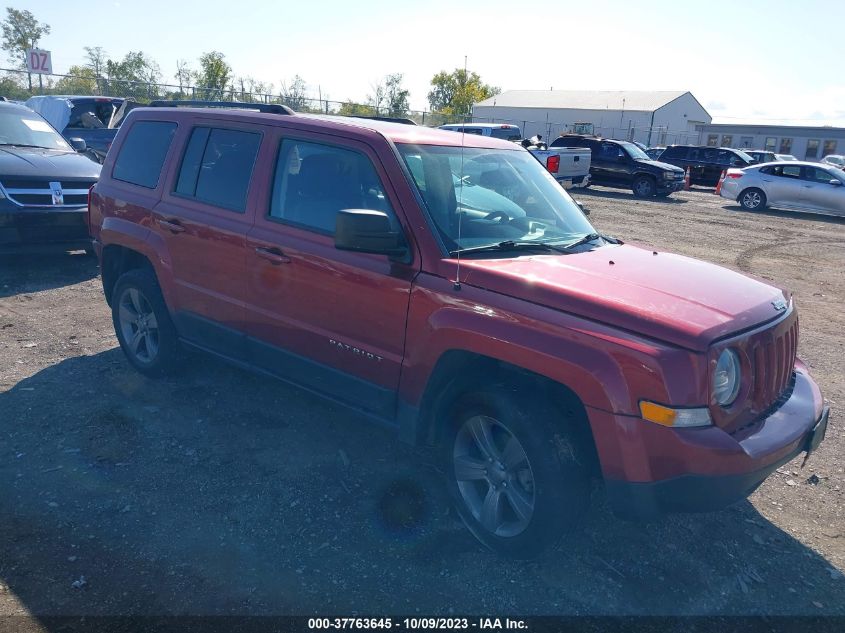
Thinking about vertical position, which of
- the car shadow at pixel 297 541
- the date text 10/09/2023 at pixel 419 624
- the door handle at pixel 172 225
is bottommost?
the date text 10/09/2023 at pixel 419 624

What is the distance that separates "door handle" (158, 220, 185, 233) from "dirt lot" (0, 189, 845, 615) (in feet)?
4.11

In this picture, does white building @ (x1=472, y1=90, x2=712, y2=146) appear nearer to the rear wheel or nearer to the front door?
the rear wheel

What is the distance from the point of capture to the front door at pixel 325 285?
11.9 feet

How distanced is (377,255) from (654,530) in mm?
2146

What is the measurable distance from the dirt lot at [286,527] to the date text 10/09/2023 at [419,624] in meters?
0.06

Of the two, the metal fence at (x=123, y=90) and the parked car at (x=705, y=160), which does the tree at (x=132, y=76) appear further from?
the parked car at (x=705, y=160)

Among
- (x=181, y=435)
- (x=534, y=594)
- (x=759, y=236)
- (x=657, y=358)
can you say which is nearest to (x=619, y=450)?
(x=657, y=358)

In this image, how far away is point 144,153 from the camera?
17.0 ft

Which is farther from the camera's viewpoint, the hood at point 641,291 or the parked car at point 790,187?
the parked car at point 790,187

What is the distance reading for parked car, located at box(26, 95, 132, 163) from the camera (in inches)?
533

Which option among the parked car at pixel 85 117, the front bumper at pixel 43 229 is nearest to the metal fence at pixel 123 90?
the parked car at pixel 85 117

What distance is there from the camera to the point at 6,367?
5.47 meters

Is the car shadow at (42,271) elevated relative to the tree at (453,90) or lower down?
lower down

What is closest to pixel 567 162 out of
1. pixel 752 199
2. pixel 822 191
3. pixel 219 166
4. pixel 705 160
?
pixel 752 199
